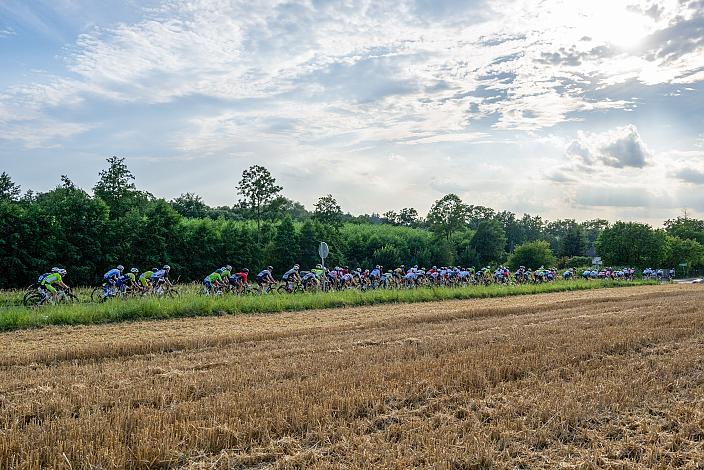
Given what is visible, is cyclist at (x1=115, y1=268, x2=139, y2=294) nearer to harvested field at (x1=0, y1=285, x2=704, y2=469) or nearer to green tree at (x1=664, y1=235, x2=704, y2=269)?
harvested field at (x1=0, y1=285, x2=704, y2=469)

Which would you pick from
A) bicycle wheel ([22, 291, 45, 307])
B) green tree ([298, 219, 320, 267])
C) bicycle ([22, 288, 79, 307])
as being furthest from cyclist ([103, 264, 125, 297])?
green tree ([298, 219, 320, 267])

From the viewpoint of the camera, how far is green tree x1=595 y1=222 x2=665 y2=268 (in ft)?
266

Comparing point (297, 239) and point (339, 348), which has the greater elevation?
point (297, 239)

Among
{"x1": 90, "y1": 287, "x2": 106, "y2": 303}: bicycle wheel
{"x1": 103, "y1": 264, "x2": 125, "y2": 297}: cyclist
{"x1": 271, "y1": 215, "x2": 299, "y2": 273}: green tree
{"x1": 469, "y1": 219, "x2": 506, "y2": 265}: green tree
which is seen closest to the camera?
{"x1": 90, "y1": 287, "x2": 106, "y2": 303}: bicycle wheel

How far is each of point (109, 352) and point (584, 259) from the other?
91065mm

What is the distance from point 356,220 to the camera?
103875 mm

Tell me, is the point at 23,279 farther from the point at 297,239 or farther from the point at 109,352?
the point at 109,352

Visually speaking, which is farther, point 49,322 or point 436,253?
point 436,253

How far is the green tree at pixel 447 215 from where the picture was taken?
81.1 m

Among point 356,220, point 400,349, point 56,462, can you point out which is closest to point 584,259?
point 356,220

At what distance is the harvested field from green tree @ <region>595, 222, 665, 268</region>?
254 ft

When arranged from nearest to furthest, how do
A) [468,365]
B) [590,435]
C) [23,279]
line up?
[590,435], [468,365], [23,279]

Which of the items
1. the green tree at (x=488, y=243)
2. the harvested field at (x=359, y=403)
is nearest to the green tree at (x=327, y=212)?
the green tree at (x=488, y=243)

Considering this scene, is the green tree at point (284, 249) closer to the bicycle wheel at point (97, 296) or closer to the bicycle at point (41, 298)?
the bicycle wheel at point (97, 296)
